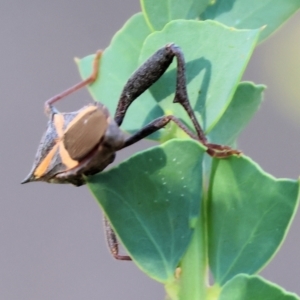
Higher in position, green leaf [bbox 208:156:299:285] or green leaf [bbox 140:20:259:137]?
green leaf [bbox 140:20:259:137]

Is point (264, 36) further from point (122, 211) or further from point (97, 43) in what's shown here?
point (97, 43)

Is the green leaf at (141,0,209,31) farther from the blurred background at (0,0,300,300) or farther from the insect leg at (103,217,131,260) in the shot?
the blurred background at (0,0,300,300)

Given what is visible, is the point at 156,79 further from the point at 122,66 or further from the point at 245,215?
the point at 245,215

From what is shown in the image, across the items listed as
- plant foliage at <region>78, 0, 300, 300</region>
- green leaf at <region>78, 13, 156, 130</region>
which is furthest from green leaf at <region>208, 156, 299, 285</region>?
green leaf at <region>78, 13, 156, 130</region>

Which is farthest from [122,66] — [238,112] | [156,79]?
[238,112]

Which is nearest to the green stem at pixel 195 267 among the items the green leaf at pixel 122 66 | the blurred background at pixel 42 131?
the green leaf at pixel 122 66

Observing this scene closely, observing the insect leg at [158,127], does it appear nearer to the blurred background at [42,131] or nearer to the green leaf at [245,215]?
the green leaf at [245,215]
